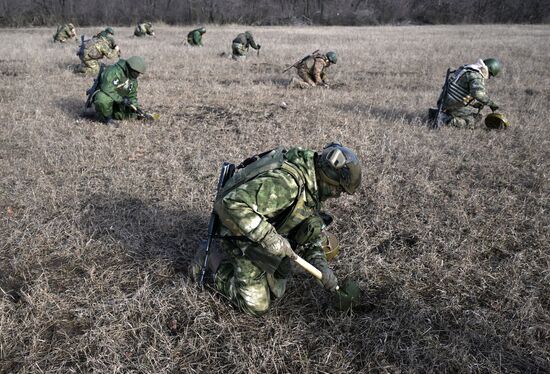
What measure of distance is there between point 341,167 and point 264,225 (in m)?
0.60

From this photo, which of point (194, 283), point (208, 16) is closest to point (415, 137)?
point (194, 283)

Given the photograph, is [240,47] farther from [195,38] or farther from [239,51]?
[195,38]

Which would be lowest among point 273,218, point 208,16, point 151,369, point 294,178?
point 151,369

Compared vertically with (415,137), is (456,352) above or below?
below

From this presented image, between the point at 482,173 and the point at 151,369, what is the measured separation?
4.28 metres

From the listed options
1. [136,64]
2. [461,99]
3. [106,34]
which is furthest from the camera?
[106,34]

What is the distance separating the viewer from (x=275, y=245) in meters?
2.43

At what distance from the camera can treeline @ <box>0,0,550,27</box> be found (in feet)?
98.2

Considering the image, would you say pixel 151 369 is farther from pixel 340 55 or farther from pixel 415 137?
pixel 340 55

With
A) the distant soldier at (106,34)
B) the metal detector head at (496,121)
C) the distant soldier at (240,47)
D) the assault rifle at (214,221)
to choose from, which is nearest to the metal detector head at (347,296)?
the assault rifle at (214,221)

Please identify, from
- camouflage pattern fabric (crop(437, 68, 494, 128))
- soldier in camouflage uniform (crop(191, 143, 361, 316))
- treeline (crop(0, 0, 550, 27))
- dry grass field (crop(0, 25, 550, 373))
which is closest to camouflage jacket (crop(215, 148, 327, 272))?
soldier in camouflage uniform (crop(191, 143, 361, 316))

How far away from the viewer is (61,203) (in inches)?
165

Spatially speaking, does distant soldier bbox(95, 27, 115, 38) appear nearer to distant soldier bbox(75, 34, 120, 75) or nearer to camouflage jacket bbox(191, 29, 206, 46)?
distant soldier bbox(75, 34, 120, 75)

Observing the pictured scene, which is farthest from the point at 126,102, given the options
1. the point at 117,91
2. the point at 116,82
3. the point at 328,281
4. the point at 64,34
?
the point at 64,34
